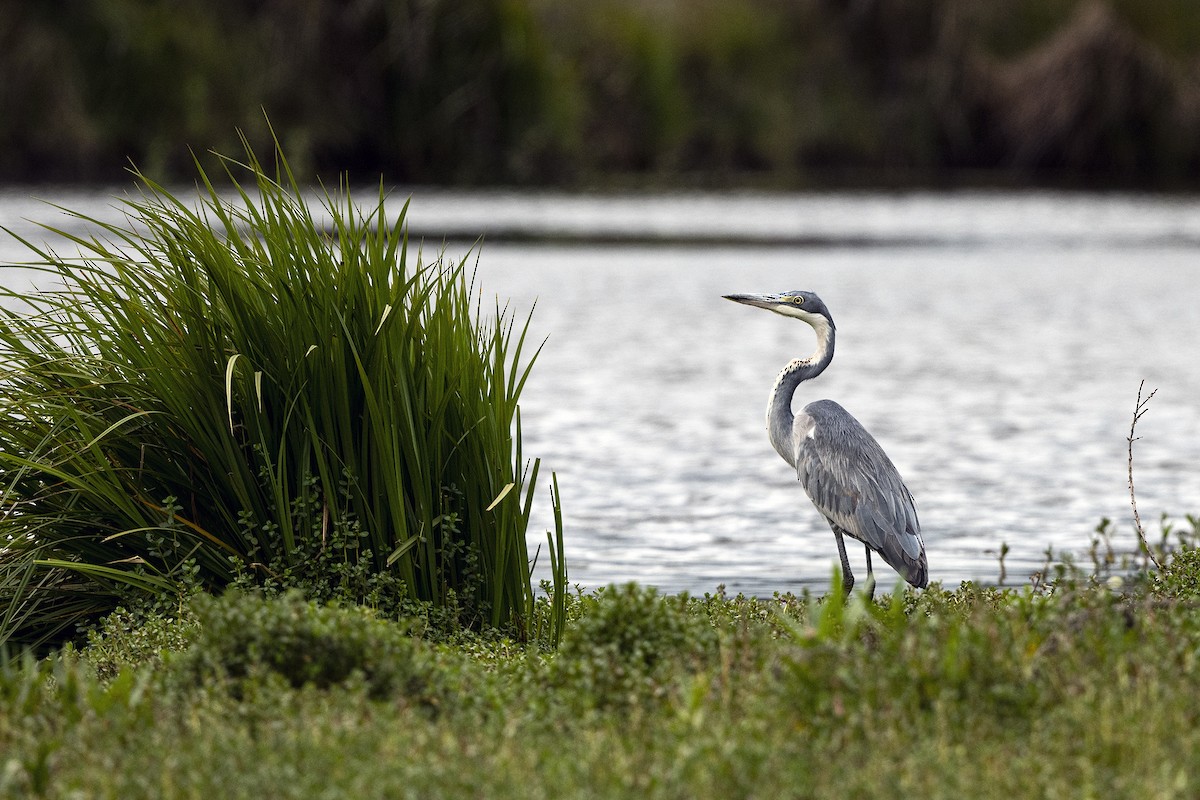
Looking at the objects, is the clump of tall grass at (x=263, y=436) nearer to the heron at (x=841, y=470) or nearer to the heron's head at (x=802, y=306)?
the heron at (x=841, y=470)

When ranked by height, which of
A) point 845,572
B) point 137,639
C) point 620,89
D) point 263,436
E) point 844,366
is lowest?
point 137,639

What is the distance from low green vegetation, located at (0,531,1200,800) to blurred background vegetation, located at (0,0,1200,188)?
97.7 feet

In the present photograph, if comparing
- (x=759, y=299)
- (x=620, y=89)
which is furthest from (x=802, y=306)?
(x=620, y=89)

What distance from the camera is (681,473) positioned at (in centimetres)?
1214

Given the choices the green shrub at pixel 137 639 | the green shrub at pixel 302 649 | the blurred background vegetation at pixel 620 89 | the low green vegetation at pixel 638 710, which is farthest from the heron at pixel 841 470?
the blurred background vegetation at pixel 620 89

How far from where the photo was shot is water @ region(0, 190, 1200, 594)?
406 inches

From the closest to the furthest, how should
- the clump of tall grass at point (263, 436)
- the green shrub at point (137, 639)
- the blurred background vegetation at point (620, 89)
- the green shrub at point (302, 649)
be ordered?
1. the green shrub at point (302, 649)
2. the green shrub at point (137, 639)
3. the clump of tall grass at point (263, 436)
4. the blurred background vegetation at point (620, 89)

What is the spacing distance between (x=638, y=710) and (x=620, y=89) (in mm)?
39823

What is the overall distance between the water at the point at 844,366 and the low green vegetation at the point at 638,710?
3.09 metres

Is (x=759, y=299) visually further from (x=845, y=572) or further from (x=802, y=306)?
(x=845, y=572)

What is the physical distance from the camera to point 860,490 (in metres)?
7.89

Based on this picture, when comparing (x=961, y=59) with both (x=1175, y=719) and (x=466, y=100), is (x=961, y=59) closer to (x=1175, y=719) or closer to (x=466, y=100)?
(x=466, y=100)

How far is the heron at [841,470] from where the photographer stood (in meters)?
7.79

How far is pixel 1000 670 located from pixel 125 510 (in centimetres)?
337
